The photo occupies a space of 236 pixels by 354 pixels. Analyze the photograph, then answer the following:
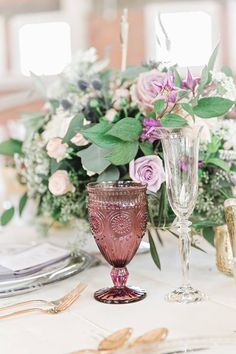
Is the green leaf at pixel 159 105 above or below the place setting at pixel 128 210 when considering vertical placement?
above

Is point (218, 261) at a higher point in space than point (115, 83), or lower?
lower

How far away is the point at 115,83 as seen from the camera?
4.99 feet

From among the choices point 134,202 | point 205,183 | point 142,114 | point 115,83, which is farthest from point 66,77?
point 134,202

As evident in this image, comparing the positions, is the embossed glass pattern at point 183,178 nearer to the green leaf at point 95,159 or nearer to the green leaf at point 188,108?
the green leaf at point 188,108

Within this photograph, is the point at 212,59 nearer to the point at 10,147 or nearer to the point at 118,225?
the point at 118,225

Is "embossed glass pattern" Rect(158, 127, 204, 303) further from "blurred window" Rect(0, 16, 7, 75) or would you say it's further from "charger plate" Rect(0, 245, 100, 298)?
"blurred window" Rect(0, 16, 7, 75)

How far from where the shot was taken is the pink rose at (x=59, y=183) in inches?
53.5

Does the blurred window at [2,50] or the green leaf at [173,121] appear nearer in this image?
the green leaf at [173,121]

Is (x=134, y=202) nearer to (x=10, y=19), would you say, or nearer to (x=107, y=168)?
(x=107, y=168)

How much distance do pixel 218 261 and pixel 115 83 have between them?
53 centimetres

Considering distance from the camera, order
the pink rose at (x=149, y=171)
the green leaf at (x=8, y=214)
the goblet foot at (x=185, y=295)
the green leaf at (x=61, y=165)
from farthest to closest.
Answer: the green leaf at (x=8, y=214) → the green leaf at (x=61, y=165) → the pink rose at (x=149, y=171) → the goblet foot at (x=185, y=295)

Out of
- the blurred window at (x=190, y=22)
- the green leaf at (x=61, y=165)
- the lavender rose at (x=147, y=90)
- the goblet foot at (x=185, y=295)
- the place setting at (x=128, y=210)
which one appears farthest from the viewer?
the blurred window at (x=190, y=22)

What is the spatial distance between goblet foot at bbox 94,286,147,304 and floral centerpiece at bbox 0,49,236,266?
0.15m

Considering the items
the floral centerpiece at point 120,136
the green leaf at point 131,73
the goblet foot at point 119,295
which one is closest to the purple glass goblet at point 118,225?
the goblet foot at point 119,295
